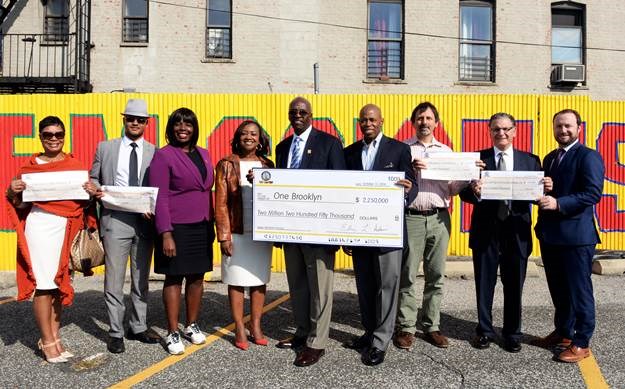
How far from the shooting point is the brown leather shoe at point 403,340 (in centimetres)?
482

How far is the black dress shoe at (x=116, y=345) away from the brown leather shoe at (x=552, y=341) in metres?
3.84

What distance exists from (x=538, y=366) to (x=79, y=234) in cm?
417

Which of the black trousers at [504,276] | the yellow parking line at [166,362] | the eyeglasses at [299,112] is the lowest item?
the yellow parking line at [166,362]

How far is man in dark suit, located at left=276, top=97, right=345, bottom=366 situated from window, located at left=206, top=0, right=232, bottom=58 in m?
9.87

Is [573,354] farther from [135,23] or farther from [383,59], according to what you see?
[135,23]

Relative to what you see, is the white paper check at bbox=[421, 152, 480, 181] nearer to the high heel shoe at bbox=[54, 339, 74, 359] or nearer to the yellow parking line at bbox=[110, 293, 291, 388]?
the yellow parking line at bbox=[110, 293, 291, 388]

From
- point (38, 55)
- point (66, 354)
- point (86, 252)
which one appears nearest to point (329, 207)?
point (86, 252)

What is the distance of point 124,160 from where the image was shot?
489 cm

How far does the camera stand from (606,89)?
47.4ft

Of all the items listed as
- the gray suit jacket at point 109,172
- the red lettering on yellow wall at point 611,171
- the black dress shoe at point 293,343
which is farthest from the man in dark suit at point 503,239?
the red lettering on yellow wall at point 611,171

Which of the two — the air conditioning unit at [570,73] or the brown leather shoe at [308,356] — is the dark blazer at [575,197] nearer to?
the brown leather shoe at [308,356]

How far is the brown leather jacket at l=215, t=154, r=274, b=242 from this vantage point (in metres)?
4.70

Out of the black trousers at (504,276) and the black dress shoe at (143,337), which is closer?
the black trousers at (504,276)

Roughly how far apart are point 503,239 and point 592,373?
4.24 ft
